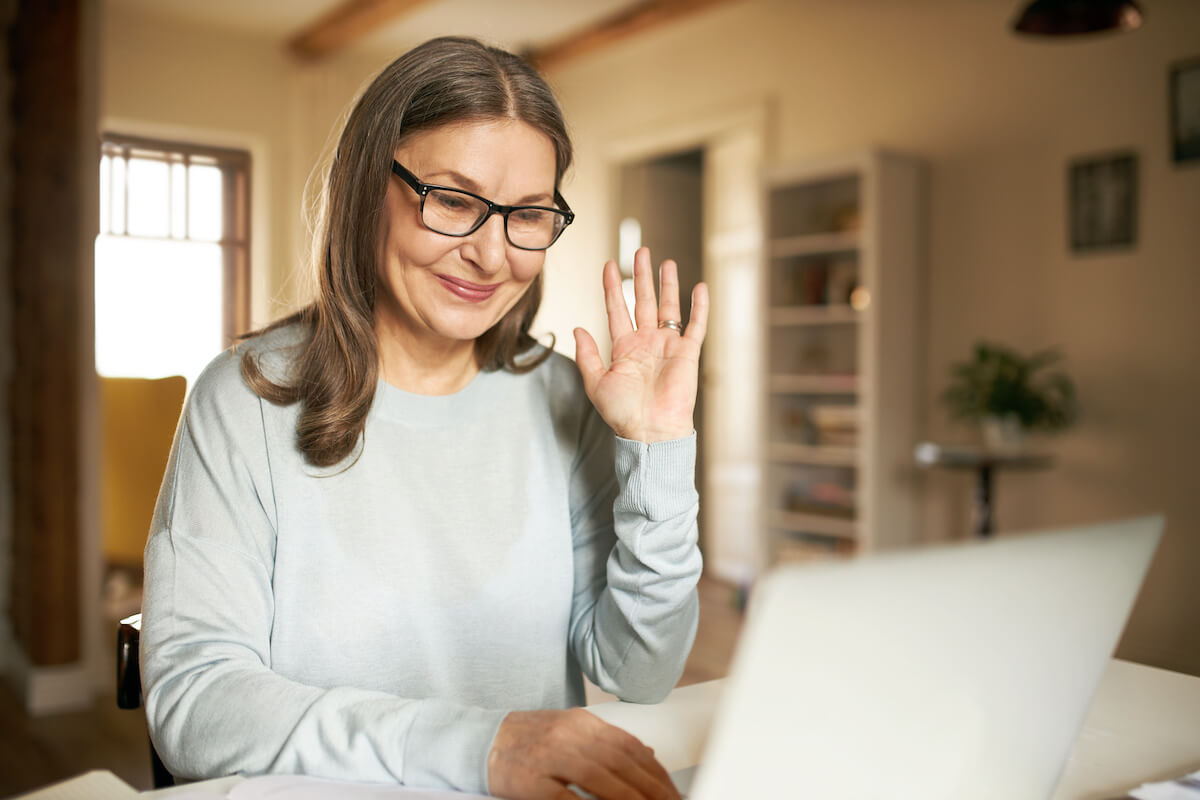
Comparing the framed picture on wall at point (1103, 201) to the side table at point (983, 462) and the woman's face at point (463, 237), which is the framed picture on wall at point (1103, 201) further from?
the woman's face at point (463, 237)

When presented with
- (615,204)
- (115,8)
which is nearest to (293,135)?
(115,8)

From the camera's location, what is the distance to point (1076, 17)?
8.66 feet

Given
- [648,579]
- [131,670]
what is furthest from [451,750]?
[131,670]

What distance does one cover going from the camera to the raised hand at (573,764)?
713mm

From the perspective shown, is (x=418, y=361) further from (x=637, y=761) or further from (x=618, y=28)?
(x=618, y=28)

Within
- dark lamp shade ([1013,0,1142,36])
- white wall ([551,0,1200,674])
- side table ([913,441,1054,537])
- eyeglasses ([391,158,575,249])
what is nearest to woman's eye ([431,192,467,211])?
eyeglasses ([391,158,575,249])

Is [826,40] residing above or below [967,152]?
above

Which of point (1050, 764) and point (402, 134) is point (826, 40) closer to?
point (402, 134)

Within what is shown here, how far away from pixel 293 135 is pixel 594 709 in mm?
5464

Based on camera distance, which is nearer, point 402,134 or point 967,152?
point 402,134

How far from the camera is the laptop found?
480 mm

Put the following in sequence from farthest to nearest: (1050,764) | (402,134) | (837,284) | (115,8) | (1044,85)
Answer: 1. (115,8)
2. (837,284)
3. (1044,85)
4. (402,134)
5. (1050,764)

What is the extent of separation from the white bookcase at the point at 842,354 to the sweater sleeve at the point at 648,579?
3152 millimetres

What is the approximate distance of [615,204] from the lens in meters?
5.82
